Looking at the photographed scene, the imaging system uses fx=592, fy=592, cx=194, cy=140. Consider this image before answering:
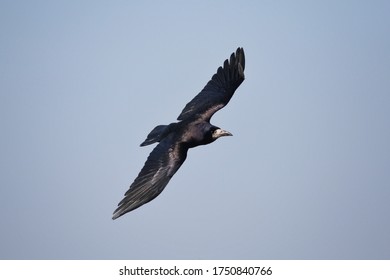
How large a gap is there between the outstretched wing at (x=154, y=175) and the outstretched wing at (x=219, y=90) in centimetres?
199

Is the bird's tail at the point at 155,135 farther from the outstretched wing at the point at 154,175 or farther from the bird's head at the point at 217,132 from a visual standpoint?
the bird's head at the point at 217,132

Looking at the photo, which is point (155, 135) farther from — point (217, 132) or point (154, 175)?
point (154, 175)

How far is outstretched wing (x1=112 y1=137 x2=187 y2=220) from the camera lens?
1345 cm

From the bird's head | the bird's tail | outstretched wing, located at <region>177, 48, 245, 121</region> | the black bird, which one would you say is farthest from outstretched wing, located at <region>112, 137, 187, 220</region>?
outstretched wing, located at <region>177, 48, 245, 121</region>

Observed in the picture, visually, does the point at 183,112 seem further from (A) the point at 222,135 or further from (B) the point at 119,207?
(B) the point at 119,207

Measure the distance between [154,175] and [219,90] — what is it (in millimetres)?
4392

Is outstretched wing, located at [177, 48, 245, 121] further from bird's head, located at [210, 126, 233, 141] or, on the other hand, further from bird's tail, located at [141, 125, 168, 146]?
bird's tail, located at [141, 125, 168, 146]

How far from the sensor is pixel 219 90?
17.7m

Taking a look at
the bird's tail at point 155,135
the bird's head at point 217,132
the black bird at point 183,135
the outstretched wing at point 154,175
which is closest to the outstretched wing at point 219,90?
the black bird at point 183,135

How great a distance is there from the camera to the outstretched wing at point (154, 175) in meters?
13.5

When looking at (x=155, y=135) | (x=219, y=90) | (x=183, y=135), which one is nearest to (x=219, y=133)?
(x=183, y=135)

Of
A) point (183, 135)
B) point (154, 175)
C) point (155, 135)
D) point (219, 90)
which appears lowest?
point (154, 175)
